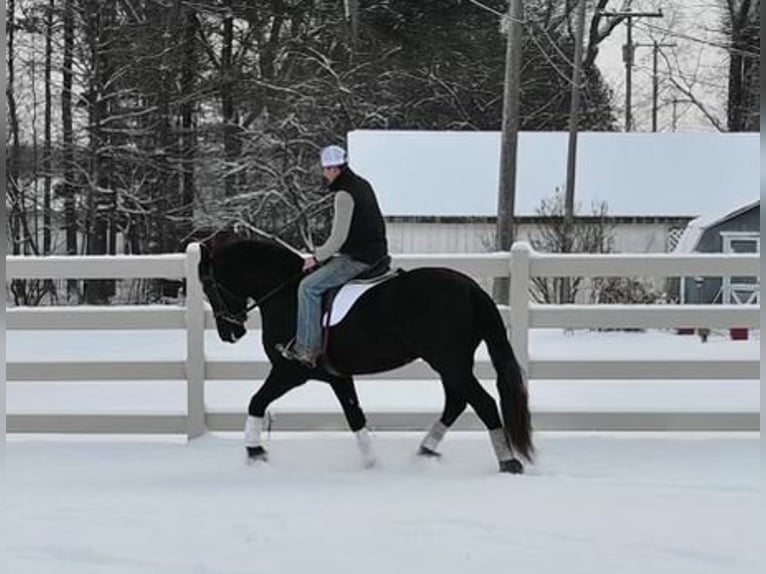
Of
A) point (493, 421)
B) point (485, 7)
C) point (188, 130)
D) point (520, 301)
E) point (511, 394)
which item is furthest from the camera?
point (188, 130)

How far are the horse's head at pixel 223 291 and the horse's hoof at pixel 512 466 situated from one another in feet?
5.95

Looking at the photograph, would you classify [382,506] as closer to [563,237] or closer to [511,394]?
[511,394]

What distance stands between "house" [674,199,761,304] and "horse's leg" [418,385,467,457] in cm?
1507

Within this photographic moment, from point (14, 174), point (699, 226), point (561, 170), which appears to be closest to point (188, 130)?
point (14, 174)

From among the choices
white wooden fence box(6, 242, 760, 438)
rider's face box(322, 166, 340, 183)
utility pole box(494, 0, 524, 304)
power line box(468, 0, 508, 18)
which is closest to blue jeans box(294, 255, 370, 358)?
rider's face box(322, 166, 340, 183)

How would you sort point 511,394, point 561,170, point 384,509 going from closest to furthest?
point 384,509, point 511,394, point 561,170

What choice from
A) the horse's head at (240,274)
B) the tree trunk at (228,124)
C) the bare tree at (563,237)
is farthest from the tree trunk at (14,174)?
the horse's head at (240,274)

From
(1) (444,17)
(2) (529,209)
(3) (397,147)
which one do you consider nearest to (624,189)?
(2) (529,209)

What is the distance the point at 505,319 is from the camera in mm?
6734

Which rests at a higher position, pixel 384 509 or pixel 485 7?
pixel 485 7

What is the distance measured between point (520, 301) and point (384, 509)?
2.30 metres

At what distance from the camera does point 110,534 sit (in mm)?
4285

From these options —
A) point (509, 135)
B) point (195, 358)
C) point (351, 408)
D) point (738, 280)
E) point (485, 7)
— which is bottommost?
point (738, 280)

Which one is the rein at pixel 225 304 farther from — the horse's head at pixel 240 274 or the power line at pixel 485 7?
the power line at pixel 485 7
